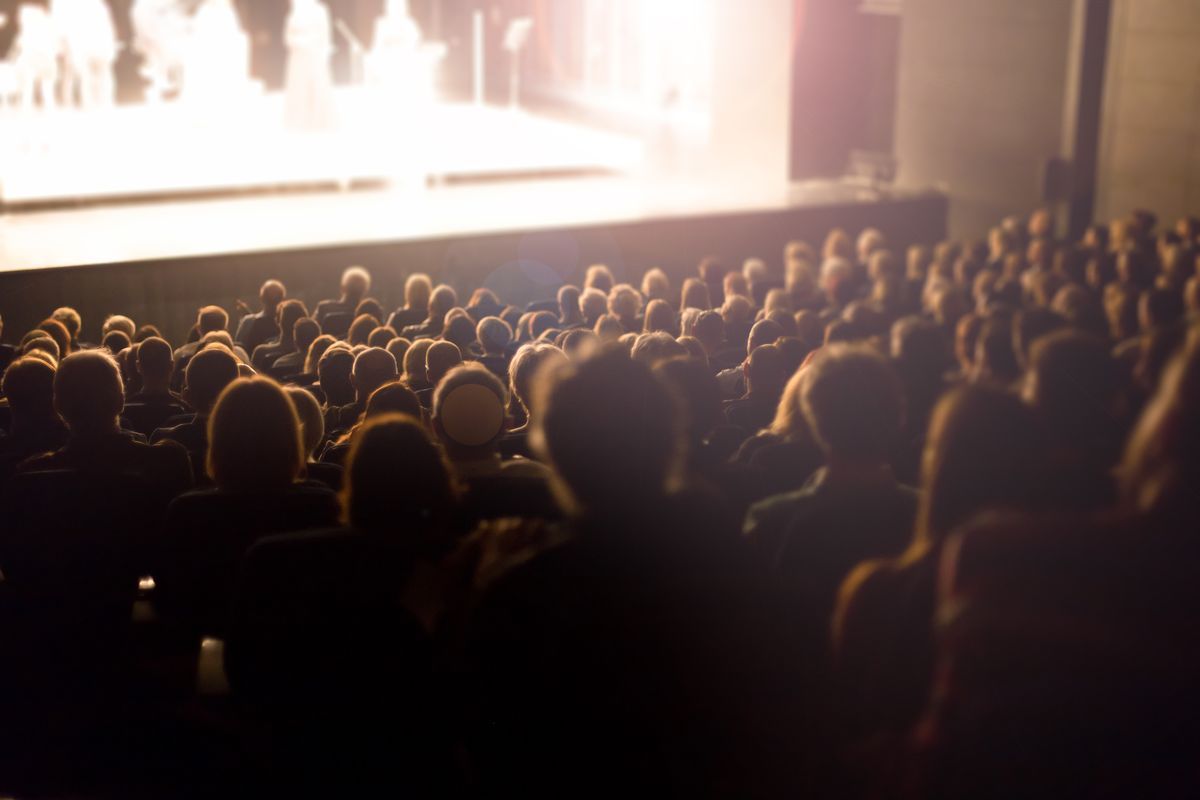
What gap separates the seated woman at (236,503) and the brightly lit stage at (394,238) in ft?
18.6

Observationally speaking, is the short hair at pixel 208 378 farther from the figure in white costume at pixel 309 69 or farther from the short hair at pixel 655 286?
the figure in white costume at pixel 309 69

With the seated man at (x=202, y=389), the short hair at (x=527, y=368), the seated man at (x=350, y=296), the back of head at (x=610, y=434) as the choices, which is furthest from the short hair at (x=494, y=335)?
the back of head at (x=610, y=434)

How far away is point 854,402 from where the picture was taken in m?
2.06

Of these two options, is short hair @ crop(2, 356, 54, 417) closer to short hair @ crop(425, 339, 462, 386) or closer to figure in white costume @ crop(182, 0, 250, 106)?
short hair @ crop(425, 339, 462, 386)

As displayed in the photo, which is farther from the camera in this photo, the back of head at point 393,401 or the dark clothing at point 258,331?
the dark clothing at point 258,331

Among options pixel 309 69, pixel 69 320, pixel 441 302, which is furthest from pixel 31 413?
pixel 309 69

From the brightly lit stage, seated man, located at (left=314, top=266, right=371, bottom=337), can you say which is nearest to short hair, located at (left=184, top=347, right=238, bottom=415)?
seated man, located at (left=314, top=266, right=371, bottom=337)

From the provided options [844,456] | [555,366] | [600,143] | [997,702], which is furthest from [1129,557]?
[600,143]

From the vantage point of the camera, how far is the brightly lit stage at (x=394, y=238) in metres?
7.96

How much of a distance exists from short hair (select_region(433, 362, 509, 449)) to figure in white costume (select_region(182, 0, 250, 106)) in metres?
9.58

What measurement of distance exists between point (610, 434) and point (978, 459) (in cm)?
50

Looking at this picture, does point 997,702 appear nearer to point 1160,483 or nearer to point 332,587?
point 1160,483

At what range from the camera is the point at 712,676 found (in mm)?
1827

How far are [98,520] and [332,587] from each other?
2.69ft
